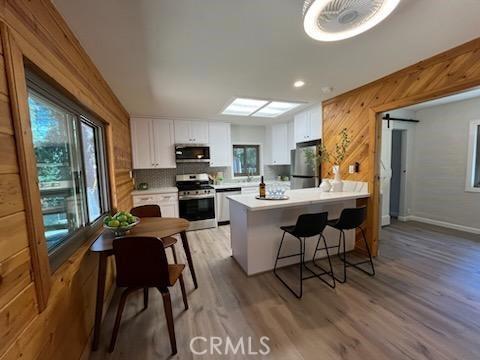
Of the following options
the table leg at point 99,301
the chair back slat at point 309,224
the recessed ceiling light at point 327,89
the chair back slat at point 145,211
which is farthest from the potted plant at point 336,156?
the table leg at point 99,301

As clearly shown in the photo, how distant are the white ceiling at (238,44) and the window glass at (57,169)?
2.14 ft

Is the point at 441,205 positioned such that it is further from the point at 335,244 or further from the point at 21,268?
the point at 21,268

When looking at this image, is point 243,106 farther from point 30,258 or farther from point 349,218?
point 30,258

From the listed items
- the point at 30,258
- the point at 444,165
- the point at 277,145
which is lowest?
the point at 30,258

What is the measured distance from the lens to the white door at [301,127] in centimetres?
409

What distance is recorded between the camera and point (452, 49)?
1.98 m

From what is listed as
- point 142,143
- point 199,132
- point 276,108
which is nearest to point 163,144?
point 142,143

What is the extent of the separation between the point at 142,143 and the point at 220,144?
1638 millimetres

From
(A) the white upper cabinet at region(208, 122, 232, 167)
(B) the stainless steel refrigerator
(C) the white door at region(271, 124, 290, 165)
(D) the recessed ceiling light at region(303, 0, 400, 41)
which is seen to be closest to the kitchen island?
(B) the stainless steel refrigerator

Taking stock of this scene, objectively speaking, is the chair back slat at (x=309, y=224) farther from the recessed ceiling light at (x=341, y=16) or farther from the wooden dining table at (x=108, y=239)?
the recessed ceiling light at (x=341, y=16)

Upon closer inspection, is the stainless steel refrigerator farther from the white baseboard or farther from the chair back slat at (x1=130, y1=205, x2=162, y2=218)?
the chair back slat at (x1=130, y1=205, x2=162, y2=218)

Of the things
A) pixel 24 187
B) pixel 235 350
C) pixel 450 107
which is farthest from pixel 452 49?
pixel 24 187

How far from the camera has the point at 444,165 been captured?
416 centimetres

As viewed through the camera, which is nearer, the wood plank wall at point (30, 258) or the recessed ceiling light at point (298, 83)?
the wood plank wall at point (30, 258)
